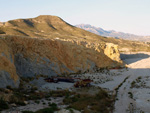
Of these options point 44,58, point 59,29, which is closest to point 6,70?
point 44,58

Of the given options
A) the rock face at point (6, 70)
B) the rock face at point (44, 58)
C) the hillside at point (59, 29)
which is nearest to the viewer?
the rock face at point (6, 70)

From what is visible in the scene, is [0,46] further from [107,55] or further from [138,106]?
[107,55]

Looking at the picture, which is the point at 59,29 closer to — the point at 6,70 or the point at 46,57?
the point at 46,57

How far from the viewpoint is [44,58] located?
24531 mm

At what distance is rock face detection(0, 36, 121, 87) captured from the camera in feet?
54.4

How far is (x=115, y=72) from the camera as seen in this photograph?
99.5ft

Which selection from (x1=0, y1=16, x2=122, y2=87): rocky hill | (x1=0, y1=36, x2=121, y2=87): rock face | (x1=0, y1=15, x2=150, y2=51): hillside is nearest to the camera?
(x1=0, y1=36, x2=121, y2=87): rock face

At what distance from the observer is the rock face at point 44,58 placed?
16.6 metres

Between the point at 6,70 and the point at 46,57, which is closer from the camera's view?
the point at 6,70

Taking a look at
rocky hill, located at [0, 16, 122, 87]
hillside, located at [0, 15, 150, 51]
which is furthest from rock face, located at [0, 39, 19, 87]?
hillside, located at [0, 15, 150, 51]

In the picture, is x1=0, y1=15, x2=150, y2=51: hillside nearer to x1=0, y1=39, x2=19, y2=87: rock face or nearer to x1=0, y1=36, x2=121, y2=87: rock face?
x1=0, y1=36, x2=121, y2=87: rock face

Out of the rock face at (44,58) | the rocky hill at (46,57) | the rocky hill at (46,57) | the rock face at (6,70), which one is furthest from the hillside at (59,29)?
the rock face at (6,70)

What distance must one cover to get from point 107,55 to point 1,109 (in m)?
29.5

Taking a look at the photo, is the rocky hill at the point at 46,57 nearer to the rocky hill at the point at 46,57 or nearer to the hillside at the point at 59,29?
the rocky hill at the point at 46,57
